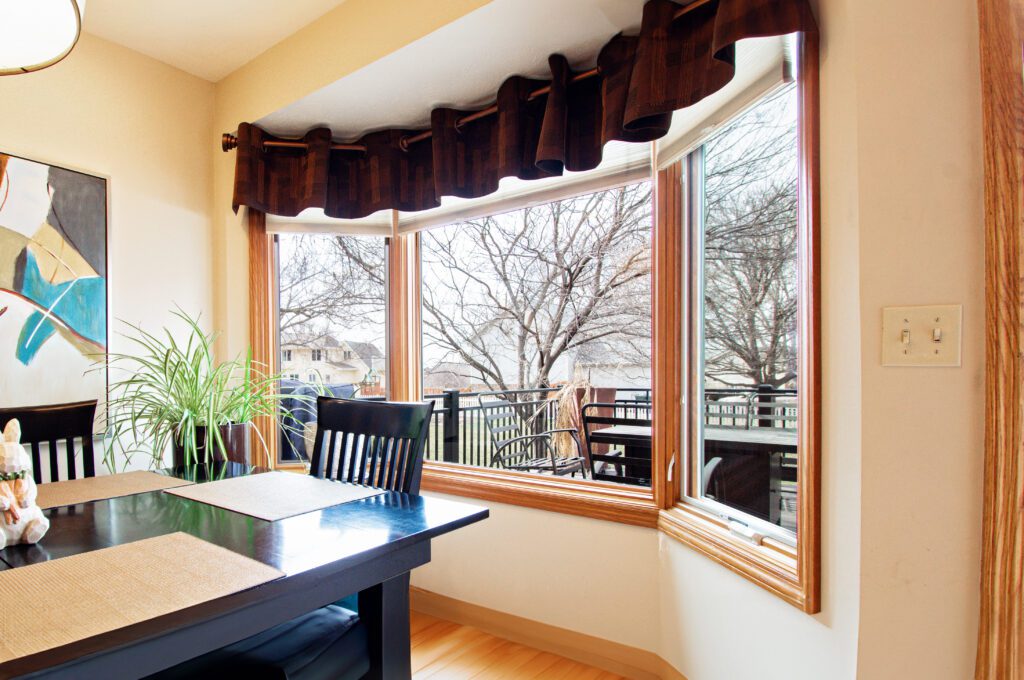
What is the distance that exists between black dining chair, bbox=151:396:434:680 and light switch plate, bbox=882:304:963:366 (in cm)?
119

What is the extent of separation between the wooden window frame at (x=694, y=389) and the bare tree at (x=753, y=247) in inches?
4.2

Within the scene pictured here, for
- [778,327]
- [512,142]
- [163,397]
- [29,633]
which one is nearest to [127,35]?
[163,397]

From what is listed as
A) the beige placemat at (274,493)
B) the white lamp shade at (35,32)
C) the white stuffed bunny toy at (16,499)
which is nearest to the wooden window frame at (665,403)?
the beige placemat at (274,493)

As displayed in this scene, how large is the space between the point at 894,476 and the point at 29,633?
4.75 feet

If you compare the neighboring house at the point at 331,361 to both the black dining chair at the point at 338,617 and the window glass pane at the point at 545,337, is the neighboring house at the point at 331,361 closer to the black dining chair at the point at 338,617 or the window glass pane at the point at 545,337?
the window glass pane at the point at 545,337

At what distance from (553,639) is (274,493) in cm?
121

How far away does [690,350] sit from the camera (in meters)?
1.90

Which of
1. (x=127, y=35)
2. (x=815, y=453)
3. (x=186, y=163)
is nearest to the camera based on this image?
(x=815, y=453)

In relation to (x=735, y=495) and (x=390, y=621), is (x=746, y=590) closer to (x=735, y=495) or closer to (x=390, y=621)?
(x=735, y=495)

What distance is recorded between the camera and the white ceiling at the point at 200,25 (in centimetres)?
226

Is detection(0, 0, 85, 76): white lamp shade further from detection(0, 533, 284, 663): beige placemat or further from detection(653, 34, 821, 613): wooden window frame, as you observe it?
detection(653, 34, 821, 613): wooden window frame

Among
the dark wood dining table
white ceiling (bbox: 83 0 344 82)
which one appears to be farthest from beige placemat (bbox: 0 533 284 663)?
white ceiling (bbox: 83 0 344 82)

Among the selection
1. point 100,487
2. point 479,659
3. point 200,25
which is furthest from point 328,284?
point 479,659

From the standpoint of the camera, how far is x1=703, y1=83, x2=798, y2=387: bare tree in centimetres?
150
